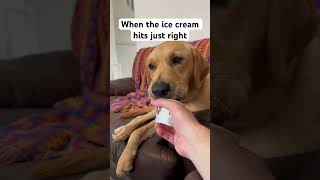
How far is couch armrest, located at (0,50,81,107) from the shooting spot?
409 millimetres

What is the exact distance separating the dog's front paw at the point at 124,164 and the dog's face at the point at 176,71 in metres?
0.16

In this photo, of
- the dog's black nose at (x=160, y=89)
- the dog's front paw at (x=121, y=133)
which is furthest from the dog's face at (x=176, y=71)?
the dog's front paw at (x=121, y=133)

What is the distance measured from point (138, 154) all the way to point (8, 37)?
469 millimetres

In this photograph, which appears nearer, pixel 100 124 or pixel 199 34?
pixel 100 124

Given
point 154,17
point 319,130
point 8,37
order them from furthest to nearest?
point 319,130, point 154,17, point 8,37

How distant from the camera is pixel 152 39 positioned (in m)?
0.65

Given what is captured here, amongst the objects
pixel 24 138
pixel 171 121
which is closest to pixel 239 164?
pixel 171 121

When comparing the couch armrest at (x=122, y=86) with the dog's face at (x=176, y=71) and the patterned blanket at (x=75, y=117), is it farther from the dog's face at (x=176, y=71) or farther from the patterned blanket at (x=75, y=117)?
the patterned blanket at (x=75, y=117)

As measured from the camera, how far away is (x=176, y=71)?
736 millimetres

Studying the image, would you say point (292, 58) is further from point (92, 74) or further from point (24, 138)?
point (24, 138)

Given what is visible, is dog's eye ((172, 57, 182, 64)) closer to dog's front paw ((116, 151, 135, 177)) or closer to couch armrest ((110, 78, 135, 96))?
couch armrest ((110, 78, 135, 96))

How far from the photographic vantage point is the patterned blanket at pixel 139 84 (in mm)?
667

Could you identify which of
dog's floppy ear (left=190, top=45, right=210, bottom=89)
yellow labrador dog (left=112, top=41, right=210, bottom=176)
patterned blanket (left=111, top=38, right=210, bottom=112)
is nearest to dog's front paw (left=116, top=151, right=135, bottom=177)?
yellow labrador dog (left=112, top=41, right=210, bottom=176)

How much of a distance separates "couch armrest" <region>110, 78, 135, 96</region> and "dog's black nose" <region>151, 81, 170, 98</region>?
5 cm
